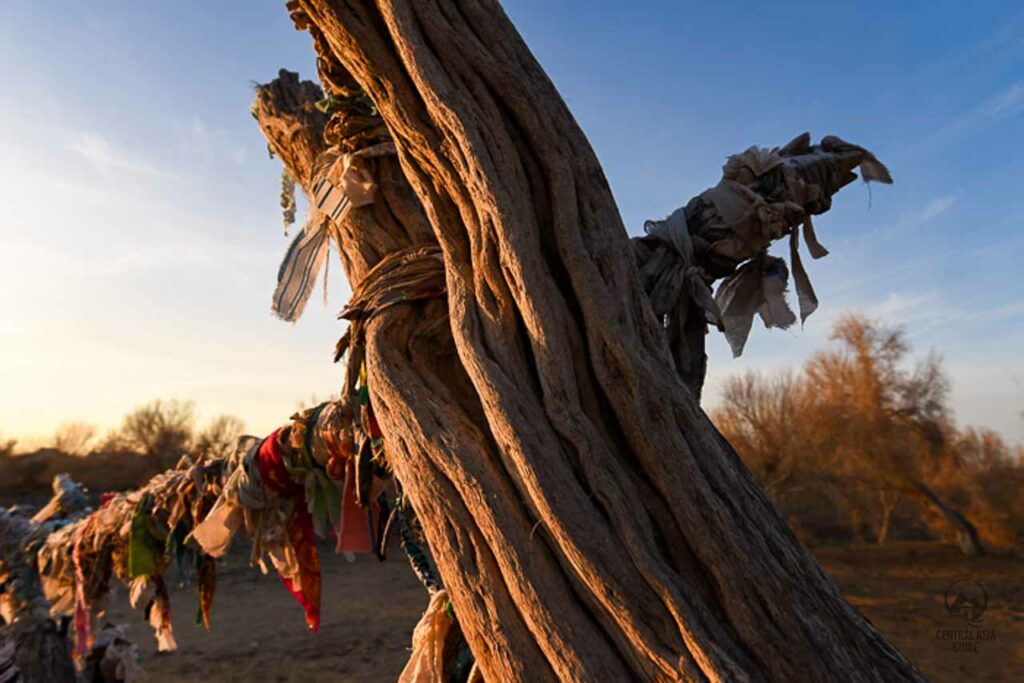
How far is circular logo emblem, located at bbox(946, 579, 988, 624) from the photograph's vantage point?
6.97 m

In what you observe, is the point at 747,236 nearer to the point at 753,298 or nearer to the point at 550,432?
the point at 753,298

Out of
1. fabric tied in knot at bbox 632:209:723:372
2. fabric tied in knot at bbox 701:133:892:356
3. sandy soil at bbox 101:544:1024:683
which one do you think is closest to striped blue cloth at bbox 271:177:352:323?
fabric tied in knot at bbox 632:209:723:372

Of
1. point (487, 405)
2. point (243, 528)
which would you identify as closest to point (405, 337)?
point (487, 405)

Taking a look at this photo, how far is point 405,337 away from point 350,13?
449mm

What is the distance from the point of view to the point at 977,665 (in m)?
6.42

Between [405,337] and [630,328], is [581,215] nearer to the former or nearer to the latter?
[630,328]

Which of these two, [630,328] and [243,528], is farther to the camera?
[243,528]

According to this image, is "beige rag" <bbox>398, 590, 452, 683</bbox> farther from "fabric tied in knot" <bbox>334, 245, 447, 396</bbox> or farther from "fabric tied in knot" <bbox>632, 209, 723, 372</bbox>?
"fabric tied in knot" <bbox>632, 209, 723, 372</bbox>

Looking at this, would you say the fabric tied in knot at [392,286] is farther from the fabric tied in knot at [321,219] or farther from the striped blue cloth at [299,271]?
the striped blue cloth at [299,271]

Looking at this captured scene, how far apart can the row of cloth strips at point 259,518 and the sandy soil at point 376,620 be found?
2.41m

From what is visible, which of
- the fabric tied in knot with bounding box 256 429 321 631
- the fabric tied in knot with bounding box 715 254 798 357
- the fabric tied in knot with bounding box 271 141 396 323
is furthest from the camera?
the fabric tied in knot with bounding box 256 429 321 631

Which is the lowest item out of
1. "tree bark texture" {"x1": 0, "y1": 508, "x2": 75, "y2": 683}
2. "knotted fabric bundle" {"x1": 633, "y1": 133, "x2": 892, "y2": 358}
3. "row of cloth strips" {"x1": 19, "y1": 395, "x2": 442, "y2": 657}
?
"tree bark texture" {"x1": 0, "y1": 508, "x2": 75, "y2": 683}

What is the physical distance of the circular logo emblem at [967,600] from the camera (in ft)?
22.9

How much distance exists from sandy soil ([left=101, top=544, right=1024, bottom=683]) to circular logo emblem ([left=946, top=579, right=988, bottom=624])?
17cm
